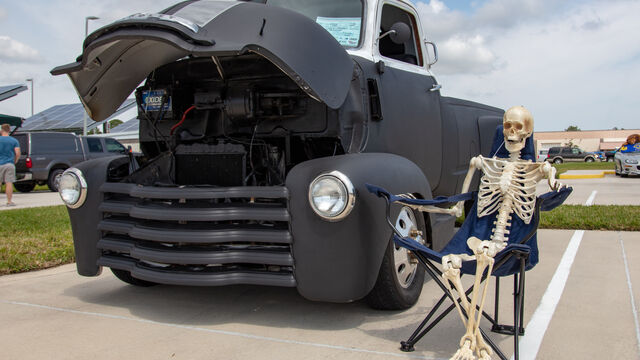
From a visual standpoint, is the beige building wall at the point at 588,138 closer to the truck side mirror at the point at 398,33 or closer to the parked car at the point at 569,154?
the parked car at the point at 569,154

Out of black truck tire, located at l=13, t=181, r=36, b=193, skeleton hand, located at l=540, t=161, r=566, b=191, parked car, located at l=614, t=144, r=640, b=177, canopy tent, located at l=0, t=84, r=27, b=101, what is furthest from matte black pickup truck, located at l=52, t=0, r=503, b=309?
canopy tent, located at l=0, t=84, r=27, b=101

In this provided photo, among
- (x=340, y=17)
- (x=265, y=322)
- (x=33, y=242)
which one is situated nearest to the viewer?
(x=265, y=322)

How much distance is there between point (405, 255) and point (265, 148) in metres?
→ 1.24

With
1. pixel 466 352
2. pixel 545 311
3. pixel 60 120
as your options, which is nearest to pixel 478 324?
pixel 466 352

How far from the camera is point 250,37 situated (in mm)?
3115

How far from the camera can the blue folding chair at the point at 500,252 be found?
8.30ft

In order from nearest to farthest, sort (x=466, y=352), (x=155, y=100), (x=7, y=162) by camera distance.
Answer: (x=466, y=352)
(x=155, y=100)
(x=7, y=162)

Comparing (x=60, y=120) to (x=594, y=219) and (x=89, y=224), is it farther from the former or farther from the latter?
(x=89, y=224)

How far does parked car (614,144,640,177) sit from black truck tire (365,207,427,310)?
16.8 meters

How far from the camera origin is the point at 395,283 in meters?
3.48

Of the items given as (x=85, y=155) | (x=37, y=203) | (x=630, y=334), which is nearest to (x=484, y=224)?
(x=630, y=334)

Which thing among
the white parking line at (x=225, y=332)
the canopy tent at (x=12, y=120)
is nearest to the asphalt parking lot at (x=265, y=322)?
the white parking line at (x=225, y=332)

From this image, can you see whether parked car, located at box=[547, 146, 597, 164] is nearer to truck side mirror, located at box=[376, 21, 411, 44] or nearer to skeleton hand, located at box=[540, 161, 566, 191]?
truck side mirror, located at box=[376, 21, 411, 44]

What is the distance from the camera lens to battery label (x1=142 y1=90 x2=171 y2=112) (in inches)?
166
